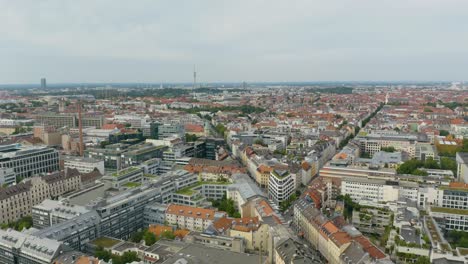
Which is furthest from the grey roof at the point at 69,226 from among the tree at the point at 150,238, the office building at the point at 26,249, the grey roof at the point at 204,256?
the grey roof at the point at 204,256

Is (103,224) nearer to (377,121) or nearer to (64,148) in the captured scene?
(64,148)

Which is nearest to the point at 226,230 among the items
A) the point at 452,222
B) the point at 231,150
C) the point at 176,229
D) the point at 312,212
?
the point at 176,229

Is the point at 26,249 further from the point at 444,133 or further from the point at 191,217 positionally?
the point at 444,133

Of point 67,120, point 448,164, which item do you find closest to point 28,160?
point 67,120

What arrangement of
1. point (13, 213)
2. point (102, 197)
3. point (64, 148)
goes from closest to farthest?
point (102, 197) < point (13, 213) < point (64, 148)

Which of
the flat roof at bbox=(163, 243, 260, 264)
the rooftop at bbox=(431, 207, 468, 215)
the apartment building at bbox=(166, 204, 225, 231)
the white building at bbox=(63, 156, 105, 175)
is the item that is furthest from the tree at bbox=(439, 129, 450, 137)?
the white building at bbox=(63, 156, 105, 175)
